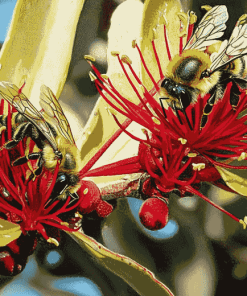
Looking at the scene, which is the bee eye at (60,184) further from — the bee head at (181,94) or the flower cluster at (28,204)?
the bee head at (181,94)

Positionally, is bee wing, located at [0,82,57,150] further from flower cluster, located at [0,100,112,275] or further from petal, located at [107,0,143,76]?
petal, located at [107,0,143,76]

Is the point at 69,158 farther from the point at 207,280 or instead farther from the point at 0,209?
the point at 207,280

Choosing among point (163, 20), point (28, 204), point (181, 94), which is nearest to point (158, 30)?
point (163, 20)

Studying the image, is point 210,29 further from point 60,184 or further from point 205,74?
point 60,184

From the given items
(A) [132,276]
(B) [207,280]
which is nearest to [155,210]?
(A) [132,276]

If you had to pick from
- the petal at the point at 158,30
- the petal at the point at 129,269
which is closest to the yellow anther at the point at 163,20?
the petal at the point at 158,30

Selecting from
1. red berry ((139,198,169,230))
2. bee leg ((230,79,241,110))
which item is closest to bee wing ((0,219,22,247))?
red berry ((139,198,169,230))
